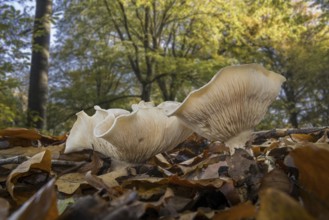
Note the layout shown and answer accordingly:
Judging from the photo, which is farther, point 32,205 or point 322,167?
point 322,167

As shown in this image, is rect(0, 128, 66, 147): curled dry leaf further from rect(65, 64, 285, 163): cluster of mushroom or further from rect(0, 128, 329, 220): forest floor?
rect(65, 64, 285, 163): cluster of mushroom

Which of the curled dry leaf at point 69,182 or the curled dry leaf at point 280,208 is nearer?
the curled dry leaf at point 280,208

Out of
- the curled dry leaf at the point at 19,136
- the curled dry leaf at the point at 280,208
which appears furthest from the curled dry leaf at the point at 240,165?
the curled dry leaf at the point at 19,136

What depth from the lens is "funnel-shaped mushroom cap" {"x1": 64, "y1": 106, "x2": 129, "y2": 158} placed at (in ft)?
4.64

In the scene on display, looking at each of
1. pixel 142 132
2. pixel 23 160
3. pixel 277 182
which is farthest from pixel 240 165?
pixel 23 160

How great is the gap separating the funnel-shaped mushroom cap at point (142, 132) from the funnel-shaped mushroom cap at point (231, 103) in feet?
0.28

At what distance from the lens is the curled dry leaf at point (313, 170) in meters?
0.82

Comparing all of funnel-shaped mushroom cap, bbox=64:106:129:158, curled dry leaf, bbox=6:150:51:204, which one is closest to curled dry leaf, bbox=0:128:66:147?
funnel-shaped mushroom cap, bbox=64:106:129:158

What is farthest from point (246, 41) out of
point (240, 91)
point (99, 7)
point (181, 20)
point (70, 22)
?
point (240, 91)

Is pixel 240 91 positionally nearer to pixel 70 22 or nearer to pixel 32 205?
pixel 32 205

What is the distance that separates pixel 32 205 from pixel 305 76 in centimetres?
1769

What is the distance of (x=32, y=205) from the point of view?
2.36 feet

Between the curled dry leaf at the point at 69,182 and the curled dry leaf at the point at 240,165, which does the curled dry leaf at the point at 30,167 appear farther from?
the curled dry leaf at the point at 240,165

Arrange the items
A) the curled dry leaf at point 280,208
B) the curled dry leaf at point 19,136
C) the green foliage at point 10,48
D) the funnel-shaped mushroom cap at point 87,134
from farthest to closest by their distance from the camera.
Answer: the green foliage at point 10,48, the curled dry leaf at point 19,136, the funnel-shaped mushroom cap at point 87,134, the curled dry leaf at point 280,208
